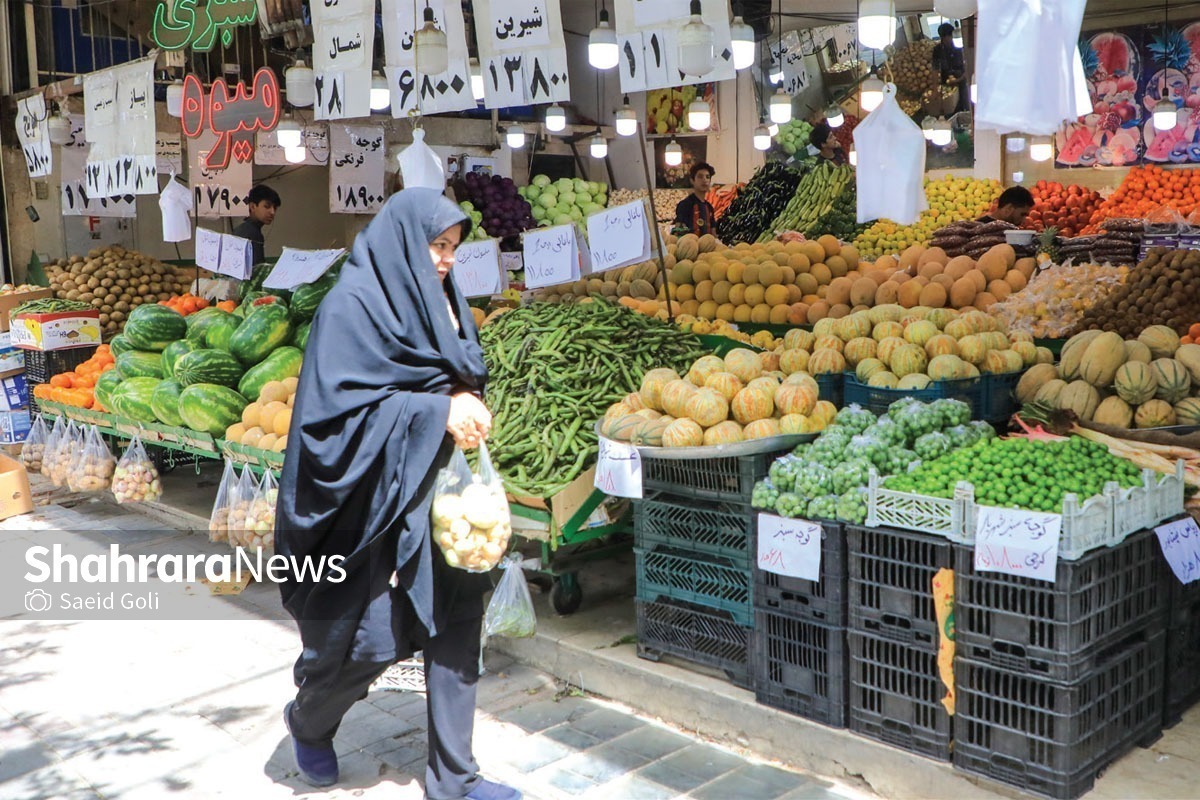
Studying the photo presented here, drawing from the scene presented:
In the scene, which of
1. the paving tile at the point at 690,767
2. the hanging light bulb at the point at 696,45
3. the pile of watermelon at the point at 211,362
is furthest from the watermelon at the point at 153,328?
the paving tile at the point at 690,767

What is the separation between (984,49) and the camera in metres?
3.12

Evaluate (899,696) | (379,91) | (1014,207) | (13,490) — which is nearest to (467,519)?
(899,696)

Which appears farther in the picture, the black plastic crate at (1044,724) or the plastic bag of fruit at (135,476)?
the plastic bag of fruit at (135,476)

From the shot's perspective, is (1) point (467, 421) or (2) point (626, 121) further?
(2) point (626, 121)

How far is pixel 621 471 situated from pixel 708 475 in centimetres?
38

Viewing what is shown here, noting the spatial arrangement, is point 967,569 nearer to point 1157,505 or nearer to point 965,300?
point 1157,505

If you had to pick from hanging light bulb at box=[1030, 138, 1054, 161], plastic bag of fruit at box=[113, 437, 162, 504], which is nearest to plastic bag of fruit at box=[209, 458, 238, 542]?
plastic bag of fruit at box=[113, 437, 162, 504]

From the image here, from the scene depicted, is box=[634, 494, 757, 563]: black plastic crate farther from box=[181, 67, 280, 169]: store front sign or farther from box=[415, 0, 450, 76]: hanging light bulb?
box=[181, 67, 280, 169]: store front sign

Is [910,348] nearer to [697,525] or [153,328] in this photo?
[697,525]

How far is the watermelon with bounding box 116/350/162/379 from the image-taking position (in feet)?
23.3

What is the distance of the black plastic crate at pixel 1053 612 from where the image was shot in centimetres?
307

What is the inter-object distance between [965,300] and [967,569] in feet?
8.53

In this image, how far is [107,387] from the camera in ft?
23.5

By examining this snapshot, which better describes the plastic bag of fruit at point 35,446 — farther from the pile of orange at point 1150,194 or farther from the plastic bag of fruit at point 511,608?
the pile of orange at point 1150,194
